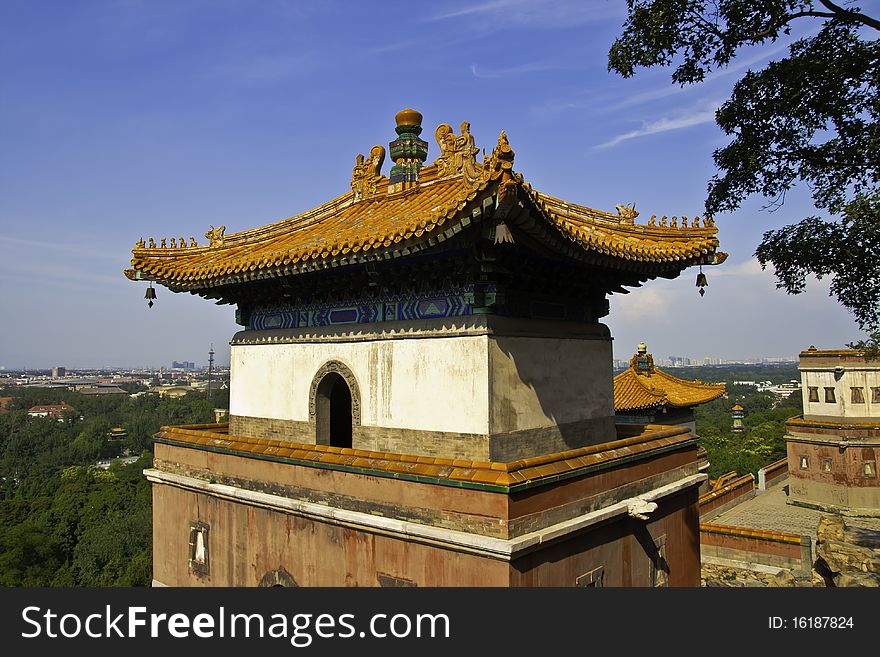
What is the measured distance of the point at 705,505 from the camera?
28.5 m

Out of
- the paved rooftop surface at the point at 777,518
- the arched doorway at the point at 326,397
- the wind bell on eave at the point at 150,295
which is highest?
the wind bell on eave at the point at 150,295

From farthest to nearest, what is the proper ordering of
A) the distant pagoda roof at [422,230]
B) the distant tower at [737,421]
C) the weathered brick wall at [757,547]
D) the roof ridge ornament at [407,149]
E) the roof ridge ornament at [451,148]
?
1. the distant tower at [737,421]
2. the weathered brick wall at [757,547]
3. the roof ridge ornament at [407,149]
4. the roof ridge ornament at [451,148]
5. the distant pagoda roof at [422,230]

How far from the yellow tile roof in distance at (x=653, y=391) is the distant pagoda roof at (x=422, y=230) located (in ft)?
41.8

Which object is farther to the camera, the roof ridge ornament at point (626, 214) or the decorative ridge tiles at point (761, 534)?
the decorative ridge tiles at point (761, 534)

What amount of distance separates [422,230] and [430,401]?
8.30 feet

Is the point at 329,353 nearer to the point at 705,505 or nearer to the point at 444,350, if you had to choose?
the point at 444,350

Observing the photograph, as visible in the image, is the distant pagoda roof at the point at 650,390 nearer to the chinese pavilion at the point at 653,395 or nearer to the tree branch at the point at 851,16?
the chinese pavilion at the point at 653,395

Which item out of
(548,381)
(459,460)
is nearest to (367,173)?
(548,381)

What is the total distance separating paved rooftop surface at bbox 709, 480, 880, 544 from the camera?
28531 millimetres

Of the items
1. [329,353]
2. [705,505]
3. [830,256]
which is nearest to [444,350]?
[329,353]

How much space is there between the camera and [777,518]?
30.2 meters

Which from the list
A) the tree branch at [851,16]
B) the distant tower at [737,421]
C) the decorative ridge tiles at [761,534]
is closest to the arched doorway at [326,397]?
the tree branch at [851,16]

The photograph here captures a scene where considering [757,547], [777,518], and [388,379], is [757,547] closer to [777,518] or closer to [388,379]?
[777,518]

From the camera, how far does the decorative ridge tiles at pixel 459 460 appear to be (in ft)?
22.6
